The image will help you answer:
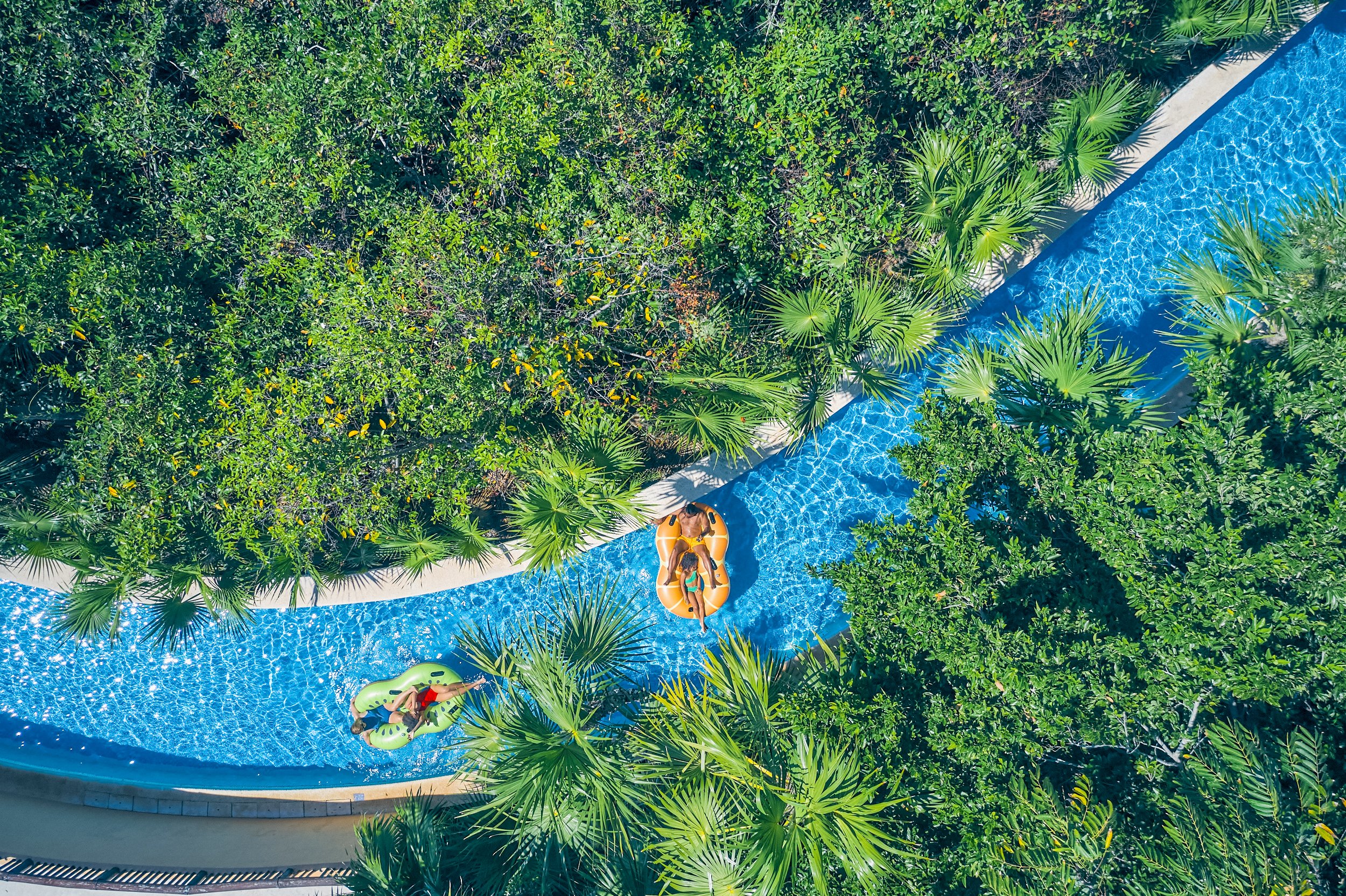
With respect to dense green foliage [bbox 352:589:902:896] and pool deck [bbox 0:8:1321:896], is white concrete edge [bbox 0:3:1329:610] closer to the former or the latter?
pool deck [bbox 0:8:1321:896]

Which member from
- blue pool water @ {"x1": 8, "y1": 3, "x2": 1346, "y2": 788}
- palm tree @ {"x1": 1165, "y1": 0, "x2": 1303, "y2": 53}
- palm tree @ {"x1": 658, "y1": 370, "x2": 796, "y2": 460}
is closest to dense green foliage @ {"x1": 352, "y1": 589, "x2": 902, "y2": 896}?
blue pool water @ {"x1": 8, "y1": 3, "x2": 1346, "y2": 788}

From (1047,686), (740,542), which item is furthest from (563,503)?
(1047,686)

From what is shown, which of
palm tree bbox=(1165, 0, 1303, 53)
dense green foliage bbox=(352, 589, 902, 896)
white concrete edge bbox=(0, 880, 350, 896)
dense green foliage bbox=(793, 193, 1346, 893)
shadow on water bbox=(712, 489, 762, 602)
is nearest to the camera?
dense green foliage bbox=(793, 193, 1346, 893)

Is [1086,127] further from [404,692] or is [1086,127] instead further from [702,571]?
[404,692]

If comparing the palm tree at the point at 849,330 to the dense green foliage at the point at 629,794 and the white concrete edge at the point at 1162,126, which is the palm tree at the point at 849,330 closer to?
the white concrete edge at the point at 1162,126

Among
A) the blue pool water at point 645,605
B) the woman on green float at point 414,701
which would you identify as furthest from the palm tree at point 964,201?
the woman on green float at point 414,701

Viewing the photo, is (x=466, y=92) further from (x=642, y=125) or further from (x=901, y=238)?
(x=901, y=238)
